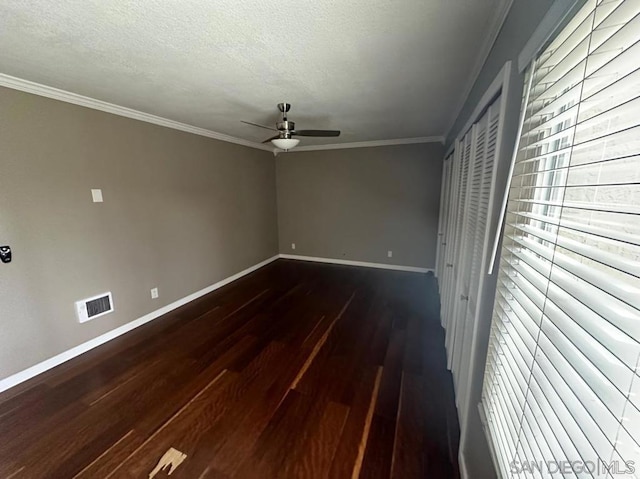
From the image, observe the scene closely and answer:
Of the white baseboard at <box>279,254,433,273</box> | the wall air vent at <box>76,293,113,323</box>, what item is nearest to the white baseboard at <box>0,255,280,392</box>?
the wall air vent at <box>76,293,113,323</box>

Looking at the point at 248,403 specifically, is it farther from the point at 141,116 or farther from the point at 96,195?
the point at 141,116

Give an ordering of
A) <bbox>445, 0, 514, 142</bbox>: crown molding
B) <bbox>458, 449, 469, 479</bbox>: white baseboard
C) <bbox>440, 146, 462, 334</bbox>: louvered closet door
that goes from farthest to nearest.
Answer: <bbox>440, 146, 462, 334</bbox>: louvered closet door, <bbox>458, 449, 469, 479</bbox>: white baseboard, <bbox>445, 0, 514, 142</bbox>: crown molding

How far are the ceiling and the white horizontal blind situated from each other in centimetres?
86

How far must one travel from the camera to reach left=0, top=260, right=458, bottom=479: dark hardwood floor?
1.54 m

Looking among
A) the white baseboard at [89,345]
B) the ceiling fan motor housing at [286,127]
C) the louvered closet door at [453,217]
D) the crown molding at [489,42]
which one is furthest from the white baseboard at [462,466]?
the white baseboard at [89,345]

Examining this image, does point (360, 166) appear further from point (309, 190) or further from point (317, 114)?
point (317, 114)

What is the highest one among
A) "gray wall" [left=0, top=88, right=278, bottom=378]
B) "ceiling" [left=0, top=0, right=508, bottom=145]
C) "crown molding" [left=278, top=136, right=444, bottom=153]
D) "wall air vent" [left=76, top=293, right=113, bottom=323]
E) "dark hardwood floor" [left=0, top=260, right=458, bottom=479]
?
"crown molding" [left=278, top=136, right=444, bottom=153]

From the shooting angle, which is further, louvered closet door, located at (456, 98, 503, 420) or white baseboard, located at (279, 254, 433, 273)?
white baseboard, located at (279, 254, 433, 273)

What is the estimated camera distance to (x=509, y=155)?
3.51ft

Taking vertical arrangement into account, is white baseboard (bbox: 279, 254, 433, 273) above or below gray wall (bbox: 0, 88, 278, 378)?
below

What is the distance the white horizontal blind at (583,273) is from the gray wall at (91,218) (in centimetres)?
327

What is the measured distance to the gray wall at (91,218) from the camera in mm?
2100

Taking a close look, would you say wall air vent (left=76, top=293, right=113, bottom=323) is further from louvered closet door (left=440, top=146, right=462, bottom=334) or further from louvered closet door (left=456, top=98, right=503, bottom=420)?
louvered closet door (left=440, top=146, right=462, bottom=334)

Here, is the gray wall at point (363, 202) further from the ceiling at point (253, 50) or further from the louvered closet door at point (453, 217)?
the ceiling at point (253, 50)
